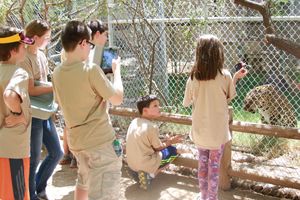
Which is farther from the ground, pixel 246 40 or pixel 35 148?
pixel 246 40

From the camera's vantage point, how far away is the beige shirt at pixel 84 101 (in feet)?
8.77

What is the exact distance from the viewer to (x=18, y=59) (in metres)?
2.92

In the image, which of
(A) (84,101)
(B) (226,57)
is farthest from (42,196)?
(B) (226,57)

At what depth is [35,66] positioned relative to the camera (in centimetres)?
340

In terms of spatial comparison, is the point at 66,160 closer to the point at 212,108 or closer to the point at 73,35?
the point at 212,108

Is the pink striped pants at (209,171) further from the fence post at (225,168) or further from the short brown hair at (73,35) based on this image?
the short brown hair at (73,35)

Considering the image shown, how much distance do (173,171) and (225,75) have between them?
5.70ft

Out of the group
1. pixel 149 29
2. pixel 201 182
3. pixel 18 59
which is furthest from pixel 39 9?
pixel 201 182

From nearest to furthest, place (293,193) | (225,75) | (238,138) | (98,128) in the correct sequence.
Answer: (98,128) → (225,75) → (293,193) → (238,138)

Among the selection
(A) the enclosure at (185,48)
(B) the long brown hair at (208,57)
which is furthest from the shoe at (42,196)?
(B) the long brown hair at (208,57)

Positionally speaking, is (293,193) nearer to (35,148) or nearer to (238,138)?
(238,138)

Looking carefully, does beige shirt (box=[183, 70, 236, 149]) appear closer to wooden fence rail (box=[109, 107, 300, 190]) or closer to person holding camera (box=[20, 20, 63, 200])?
wooden fence rail (box=[109, 107, 300, 190])

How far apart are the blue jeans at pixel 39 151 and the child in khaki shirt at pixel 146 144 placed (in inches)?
28.4

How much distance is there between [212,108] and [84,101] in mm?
1044
